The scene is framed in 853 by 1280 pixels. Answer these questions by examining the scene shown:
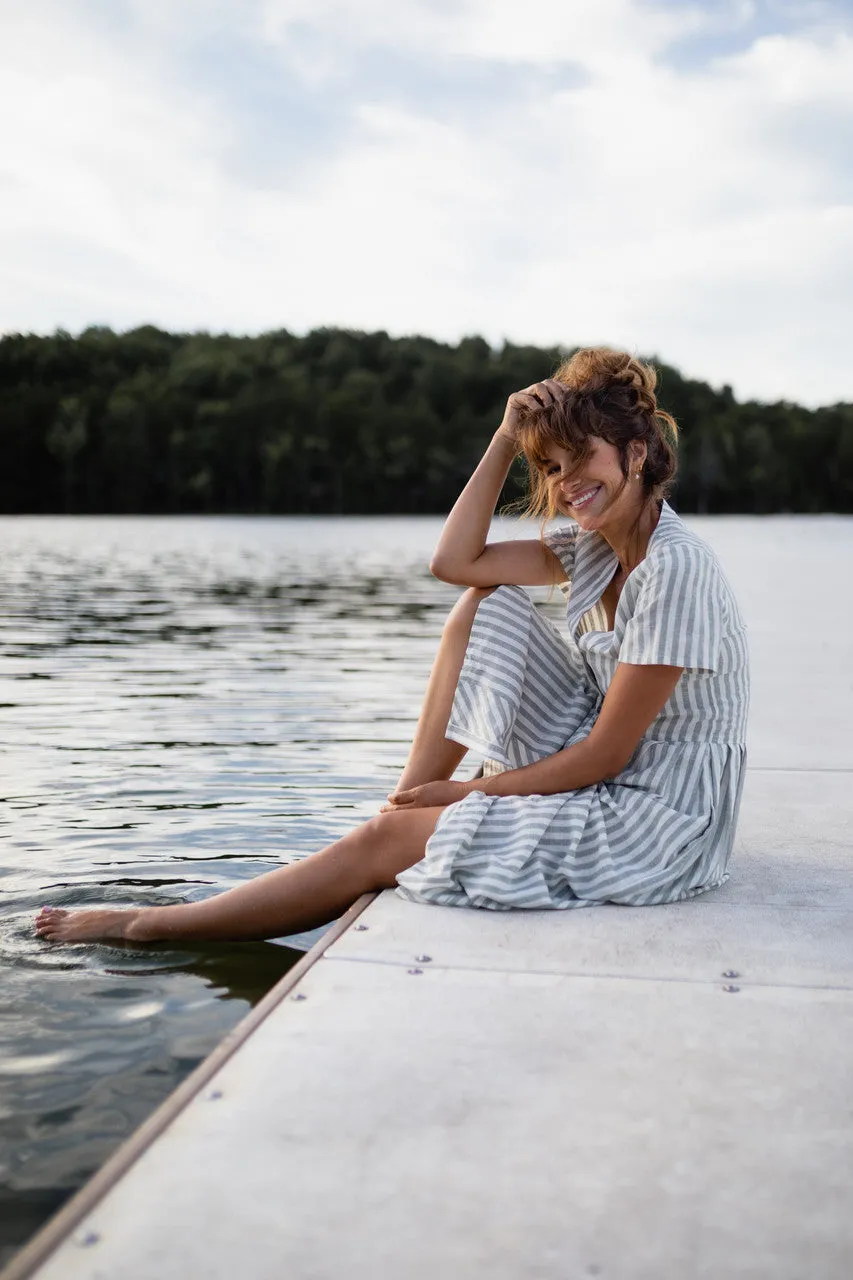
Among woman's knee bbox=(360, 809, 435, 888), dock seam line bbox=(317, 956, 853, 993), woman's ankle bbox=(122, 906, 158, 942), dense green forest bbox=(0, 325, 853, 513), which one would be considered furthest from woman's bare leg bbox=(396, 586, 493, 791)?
dense green forest bbox=(0, 325, 853, 513)

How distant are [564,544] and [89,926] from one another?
1559 millimetres

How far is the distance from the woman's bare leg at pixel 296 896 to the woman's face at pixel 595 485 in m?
0.80

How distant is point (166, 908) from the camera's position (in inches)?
127

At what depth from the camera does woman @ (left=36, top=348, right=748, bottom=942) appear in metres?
2.89

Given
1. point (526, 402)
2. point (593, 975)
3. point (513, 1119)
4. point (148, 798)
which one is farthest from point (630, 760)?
point (148, 798)

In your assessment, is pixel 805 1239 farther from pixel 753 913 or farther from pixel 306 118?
pixel 306 118

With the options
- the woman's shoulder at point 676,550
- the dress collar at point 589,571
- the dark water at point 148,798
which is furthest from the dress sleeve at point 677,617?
the dark water at point 148,798

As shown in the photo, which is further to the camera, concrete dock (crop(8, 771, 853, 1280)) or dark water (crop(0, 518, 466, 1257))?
dark water (crop(0, 518, 466, 1257))

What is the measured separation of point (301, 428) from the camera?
7856cm

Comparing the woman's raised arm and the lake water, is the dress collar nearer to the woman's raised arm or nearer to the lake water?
the woman's raised arm

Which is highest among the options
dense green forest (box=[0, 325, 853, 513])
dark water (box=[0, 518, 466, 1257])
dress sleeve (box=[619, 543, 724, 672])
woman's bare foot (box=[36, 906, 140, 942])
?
dense green forest (box=[0, 325, 853, 513])

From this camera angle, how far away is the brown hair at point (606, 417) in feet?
9.81

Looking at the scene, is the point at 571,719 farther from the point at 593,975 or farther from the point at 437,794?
the point at 593,975

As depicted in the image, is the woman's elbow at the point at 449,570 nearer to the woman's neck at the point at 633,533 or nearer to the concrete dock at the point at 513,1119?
the woman's neck at the point at 633,533
